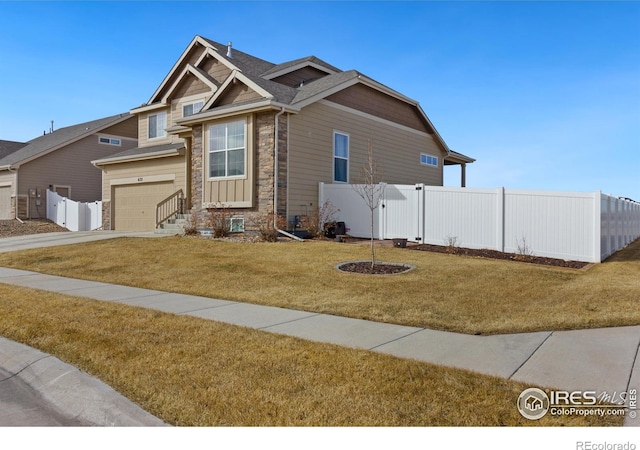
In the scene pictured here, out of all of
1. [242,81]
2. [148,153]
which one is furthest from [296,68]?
[148,153]

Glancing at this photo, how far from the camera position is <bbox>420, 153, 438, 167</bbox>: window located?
23.6m

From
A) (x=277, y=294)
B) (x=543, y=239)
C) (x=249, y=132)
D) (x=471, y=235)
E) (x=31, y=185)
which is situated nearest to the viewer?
(x=277, y=294)

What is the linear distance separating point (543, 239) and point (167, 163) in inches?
608

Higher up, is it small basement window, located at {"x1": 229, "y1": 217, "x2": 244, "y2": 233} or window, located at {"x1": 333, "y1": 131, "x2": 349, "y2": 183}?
window, located at {"x1": 333, "y1": 131, "x2": 349, "y2": 183}

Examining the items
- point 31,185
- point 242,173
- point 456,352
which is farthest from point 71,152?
point 456,352

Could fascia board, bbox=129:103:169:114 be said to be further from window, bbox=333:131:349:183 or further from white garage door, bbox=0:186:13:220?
white garage door, bbox=0:186:13:220

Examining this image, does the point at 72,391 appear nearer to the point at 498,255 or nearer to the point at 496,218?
the point at 498,255

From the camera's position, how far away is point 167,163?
21.0 m

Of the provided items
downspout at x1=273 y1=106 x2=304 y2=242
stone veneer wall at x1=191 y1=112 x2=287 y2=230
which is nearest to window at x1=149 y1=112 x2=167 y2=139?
stone veneer wall at x1=191 y1=112 x2=287 y2=230

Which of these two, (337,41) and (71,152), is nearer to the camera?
(337,41)

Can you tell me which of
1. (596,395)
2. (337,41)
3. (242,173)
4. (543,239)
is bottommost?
(596,395)

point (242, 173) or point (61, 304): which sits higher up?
point (242, 173)

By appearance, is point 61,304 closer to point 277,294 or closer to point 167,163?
point 277,294

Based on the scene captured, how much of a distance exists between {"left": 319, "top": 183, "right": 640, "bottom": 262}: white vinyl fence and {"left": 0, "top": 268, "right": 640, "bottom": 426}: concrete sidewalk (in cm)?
676
